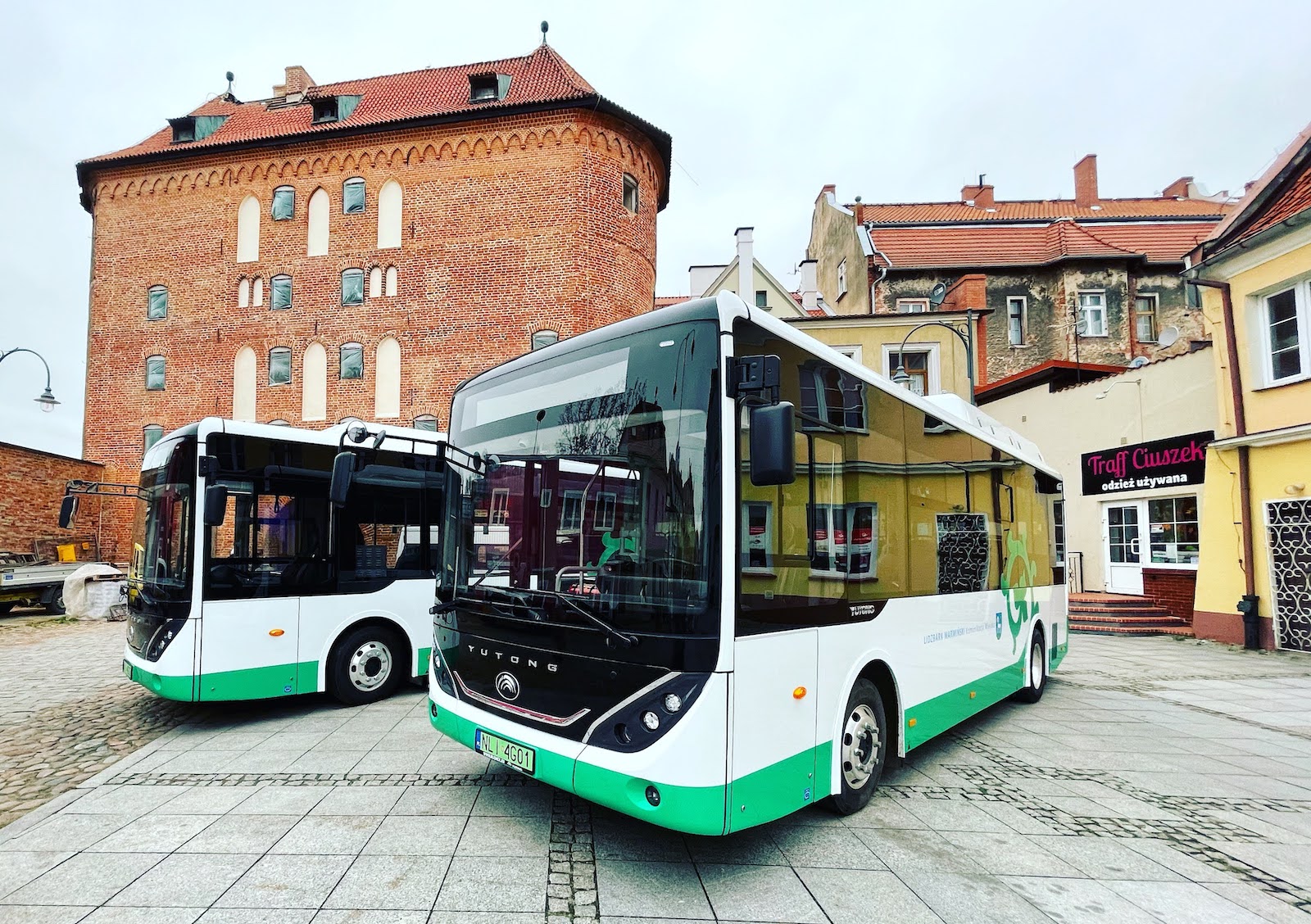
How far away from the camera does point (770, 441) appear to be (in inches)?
127

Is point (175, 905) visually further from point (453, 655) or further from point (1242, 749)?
point (1242, 749)

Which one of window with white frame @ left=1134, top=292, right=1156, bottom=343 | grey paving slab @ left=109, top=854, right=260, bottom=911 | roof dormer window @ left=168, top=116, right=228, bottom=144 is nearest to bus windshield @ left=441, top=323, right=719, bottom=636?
grey paving slab @ left=109, top=854, right=260, bottom=911

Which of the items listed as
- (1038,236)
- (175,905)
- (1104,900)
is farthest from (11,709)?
(1038,236)

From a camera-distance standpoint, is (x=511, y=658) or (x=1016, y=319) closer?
(x=511, y=658)

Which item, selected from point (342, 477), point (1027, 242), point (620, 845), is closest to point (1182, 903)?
point (620, 845)

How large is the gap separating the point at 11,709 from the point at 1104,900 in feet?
31.6

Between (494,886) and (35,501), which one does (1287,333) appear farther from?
(35,501)

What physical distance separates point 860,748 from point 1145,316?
29.2 m

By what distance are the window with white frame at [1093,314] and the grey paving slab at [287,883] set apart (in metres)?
29.4

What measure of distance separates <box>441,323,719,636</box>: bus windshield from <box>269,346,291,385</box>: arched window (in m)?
22.2

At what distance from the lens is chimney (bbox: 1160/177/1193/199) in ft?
Answer: 127

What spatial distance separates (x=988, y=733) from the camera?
6637 mm

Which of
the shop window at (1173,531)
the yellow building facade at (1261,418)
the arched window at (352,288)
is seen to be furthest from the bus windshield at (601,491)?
the arched window at (352,288)

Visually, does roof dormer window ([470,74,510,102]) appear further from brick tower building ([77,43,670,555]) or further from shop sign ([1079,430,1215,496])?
shop sign ([1079,430,1215,496])
